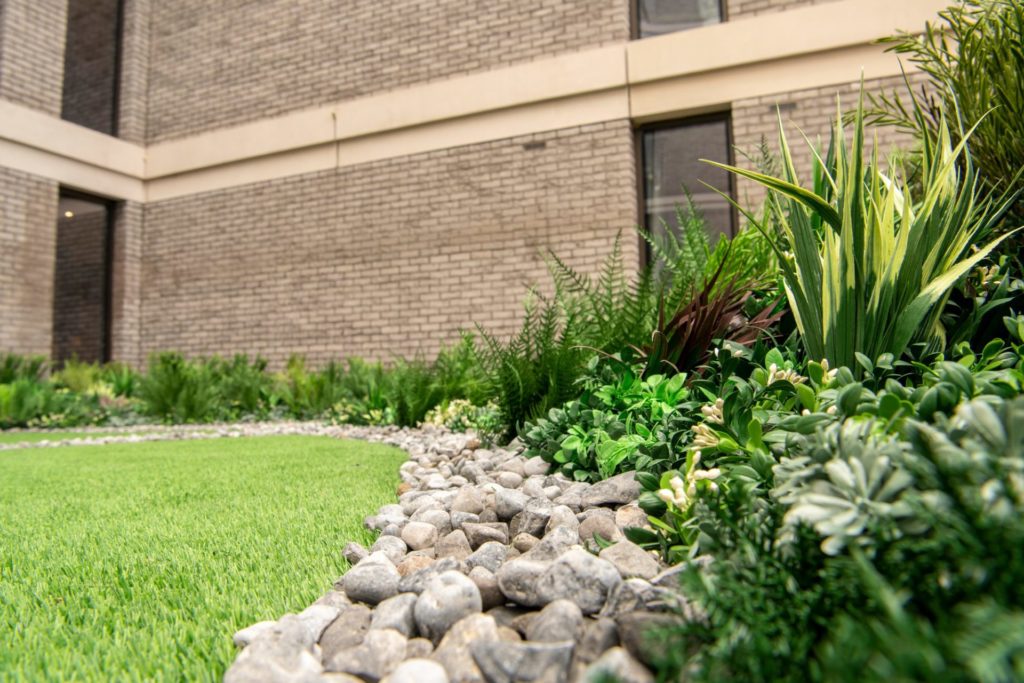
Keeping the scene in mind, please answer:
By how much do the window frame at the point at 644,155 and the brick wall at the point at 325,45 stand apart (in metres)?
0.98

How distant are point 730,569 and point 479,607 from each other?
44 centimetres

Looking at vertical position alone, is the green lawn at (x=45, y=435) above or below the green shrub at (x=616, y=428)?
below

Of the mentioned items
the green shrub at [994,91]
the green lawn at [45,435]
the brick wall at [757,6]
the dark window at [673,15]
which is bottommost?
the green lawn at [45,435]

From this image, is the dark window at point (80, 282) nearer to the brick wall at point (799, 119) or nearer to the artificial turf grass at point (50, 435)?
the artificial turf grass at point (50, 435)

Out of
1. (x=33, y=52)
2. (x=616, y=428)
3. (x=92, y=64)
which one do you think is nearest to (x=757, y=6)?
(x=616, y=428)

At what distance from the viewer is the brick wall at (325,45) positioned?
266 inches

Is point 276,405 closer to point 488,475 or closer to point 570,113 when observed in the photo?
point 570,113

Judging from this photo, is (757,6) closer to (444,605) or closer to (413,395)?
(413,395)

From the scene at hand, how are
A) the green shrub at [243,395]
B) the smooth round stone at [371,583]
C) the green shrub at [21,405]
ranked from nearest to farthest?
1. the smooth round stone at [371,583]
2. the green shrub at [21,405]
3. the green shrub at [243,395]

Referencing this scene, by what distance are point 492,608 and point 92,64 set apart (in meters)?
11.8

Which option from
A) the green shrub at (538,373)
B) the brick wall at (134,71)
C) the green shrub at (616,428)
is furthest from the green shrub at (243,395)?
the green shrub at (616,428)

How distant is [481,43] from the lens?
6996 millimetres

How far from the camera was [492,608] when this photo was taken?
1087 mm

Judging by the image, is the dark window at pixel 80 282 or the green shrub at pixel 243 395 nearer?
the green shrub at pixel 243 395
